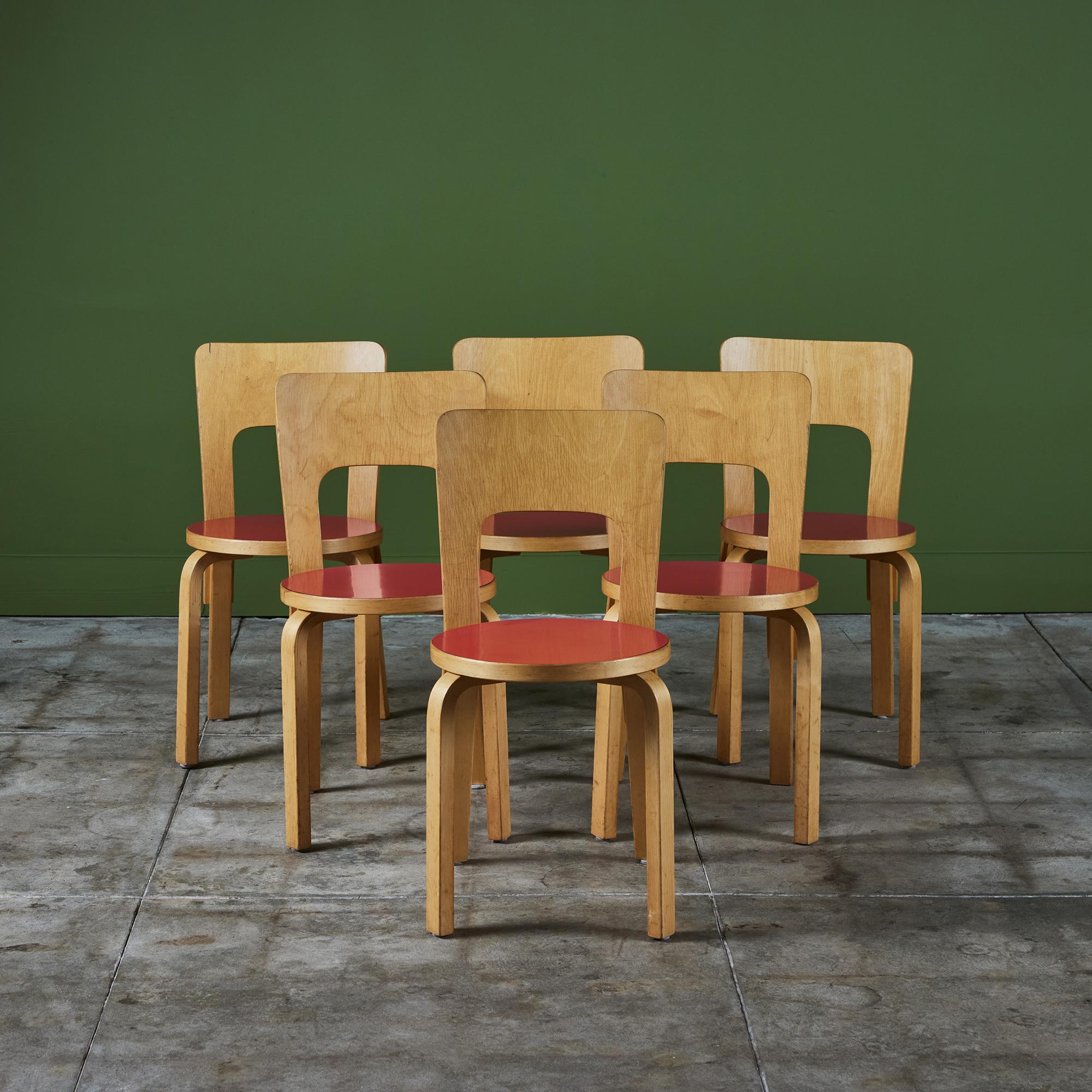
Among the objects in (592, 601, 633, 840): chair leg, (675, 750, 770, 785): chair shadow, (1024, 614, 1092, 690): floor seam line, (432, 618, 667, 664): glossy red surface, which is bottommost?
(1024, 614, 1092, 690): floor seam line

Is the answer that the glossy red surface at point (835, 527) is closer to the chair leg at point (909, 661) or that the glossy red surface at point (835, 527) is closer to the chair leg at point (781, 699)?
Result: the chair leg at point (909, 661)

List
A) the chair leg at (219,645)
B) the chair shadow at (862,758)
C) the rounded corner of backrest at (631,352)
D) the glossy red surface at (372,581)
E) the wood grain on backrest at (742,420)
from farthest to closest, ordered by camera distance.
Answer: the rounded corner of backrest at (631,352) → the chair leg at (219,645) → the chair shadow at (862,758) → the wood grain on backrest at (742,420) → the glossy red surface at (372,581)

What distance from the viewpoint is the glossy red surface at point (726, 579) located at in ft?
8.54

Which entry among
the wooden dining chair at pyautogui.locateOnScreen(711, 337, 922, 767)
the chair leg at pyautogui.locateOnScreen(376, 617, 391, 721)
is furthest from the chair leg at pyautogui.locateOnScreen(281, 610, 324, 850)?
the wooden dining chair at pyautogui.locateOnScreen(711, 337, 922, 767)

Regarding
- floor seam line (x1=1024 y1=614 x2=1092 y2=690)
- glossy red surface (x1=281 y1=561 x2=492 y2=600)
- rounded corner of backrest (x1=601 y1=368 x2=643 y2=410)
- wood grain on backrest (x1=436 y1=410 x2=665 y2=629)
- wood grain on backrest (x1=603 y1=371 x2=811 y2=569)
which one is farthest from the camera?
floor seam line (x1=1024 y1=614 x2=1092 y2=690)

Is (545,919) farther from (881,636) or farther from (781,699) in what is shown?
(881,636)

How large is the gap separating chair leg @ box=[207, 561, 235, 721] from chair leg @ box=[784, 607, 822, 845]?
1.63m

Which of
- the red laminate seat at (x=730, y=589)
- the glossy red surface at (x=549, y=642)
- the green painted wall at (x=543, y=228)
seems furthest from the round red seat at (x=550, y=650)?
the green painted wall at (x=543, y=228)

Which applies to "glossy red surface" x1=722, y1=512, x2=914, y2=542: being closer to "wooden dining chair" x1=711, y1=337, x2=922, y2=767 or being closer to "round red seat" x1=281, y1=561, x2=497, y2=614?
"wooden dining chair" x1=711, y1=337, x2=922, y2=767

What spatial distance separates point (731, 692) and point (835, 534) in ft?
1.55

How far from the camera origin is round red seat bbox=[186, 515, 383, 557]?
302 centimetres

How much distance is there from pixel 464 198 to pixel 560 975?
3.32 m

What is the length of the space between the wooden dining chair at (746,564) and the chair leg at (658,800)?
397mm

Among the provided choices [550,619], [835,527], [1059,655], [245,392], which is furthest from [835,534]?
[245,392]
